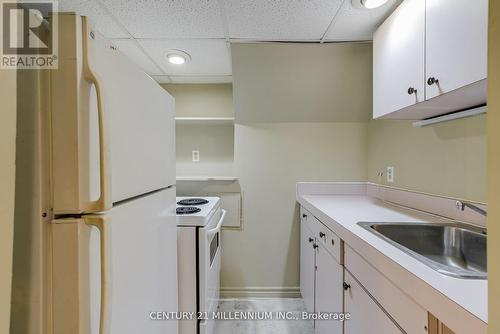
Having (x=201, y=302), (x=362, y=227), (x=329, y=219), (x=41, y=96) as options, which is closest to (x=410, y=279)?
(x=362, y=227)

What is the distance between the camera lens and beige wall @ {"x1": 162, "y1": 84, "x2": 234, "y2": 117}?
2697 mm

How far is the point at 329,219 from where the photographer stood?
1377mm

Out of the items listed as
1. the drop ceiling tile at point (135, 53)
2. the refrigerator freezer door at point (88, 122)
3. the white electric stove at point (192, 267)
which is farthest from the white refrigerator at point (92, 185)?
the drop ceiling tile at point (135, 53)

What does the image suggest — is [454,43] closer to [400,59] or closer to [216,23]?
[400,59]

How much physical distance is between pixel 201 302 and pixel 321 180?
4.82 ft

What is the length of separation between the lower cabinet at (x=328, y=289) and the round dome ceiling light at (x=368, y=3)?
1.42 meters

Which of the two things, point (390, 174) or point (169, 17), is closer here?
point (169, 17)

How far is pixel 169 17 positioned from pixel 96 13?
0.43m

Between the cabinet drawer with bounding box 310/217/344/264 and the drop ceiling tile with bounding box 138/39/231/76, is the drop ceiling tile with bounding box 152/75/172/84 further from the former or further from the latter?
the cabinet drawer with bounding box 310/217/344/264

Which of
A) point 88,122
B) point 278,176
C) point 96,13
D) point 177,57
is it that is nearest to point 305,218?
point 278,176

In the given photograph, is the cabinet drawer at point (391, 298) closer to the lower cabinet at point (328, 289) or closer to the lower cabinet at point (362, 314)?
the lower cabinet at point (362, 314)

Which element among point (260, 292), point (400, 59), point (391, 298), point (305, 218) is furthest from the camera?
point (260, 292)

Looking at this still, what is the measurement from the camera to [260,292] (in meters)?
2.35

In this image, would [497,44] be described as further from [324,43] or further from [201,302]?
[324,43]
